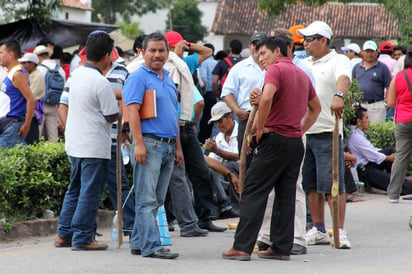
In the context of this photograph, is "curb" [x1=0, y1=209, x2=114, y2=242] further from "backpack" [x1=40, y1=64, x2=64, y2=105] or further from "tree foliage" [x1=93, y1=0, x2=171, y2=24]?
"tree foliage" [x1=93, y1=0, x2=171, y2=24]

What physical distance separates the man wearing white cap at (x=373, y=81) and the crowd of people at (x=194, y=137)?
6093 mm

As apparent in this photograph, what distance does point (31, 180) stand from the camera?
384 inches

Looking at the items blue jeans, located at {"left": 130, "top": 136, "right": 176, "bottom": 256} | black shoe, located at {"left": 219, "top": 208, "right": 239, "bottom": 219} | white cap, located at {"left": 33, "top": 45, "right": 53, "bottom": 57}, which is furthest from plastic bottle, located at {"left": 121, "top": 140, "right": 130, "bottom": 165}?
white cap, located at {"left": 33, "top": 45, "right": 53, "bottom": 57}

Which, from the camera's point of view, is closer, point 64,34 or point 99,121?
point 99,121

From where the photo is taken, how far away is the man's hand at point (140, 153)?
7.88 metres

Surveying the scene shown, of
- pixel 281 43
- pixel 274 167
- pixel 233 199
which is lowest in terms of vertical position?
pixel 233 199

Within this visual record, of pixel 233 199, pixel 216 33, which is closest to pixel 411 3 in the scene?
pixel 233 199

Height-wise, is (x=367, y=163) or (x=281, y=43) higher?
(x=281, y=43)

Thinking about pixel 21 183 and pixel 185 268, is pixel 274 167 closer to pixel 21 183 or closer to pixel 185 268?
pixel 185 268

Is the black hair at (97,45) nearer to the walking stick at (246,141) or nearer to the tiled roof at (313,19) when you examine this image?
the walking stick at (246,141)

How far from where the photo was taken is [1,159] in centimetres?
966

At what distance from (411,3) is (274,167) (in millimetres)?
23399

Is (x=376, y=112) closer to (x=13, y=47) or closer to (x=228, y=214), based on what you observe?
(x=228, y=214)

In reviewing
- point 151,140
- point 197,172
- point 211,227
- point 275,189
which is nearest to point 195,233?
point 211,227
